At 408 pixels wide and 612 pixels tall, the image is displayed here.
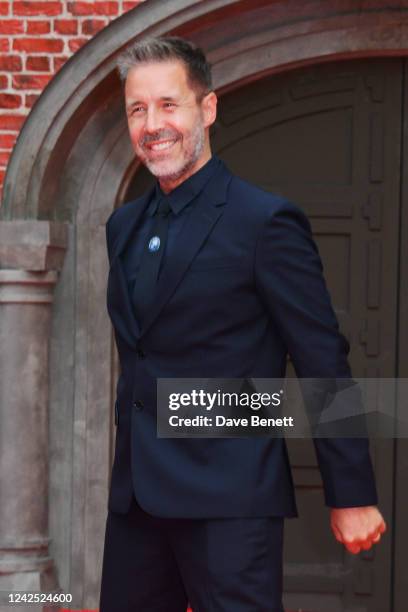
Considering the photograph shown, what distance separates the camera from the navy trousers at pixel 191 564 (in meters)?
2.69

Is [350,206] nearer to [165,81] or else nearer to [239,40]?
[239,40]

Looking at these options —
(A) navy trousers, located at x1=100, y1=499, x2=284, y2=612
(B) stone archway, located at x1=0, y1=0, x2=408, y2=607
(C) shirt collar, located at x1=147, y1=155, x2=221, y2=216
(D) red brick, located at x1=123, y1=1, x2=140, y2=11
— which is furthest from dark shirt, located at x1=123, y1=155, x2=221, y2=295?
(D) red brick, located at x1=123, y1=1, x2=140, y2=11

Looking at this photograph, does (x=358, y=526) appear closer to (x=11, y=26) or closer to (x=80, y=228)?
(x=80, y=228)

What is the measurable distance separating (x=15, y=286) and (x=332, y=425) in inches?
109

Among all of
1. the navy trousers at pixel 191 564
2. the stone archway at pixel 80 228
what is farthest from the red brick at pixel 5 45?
the navy trousers at pixel 191 564

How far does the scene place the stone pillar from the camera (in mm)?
5219

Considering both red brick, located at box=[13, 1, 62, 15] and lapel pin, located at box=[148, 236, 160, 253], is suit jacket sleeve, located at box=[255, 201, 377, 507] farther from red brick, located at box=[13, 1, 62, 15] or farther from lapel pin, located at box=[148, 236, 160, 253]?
red brick, located at box=[13, 1, 62, 15]

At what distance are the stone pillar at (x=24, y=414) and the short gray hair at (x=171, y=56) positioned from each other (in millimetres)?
2384

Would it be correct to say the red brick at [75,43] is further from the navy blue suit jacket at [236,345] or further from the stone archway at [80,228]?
the navy blue suit jacket at [236,345]

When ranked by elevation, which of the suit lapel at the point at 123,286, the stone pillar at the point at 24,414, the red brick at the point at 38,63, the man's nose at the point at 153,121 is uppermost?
the red brick at the point at 38,63

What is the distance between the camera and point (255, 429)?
279 centimetres

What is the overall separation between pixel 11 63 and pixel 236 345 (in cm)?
297

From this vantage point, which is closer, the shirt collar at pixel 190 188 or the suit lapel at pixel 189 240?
the suit lapel at pixel 189 240

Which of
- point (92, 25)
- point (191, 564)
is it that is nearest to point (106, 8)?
point (92, 25)
